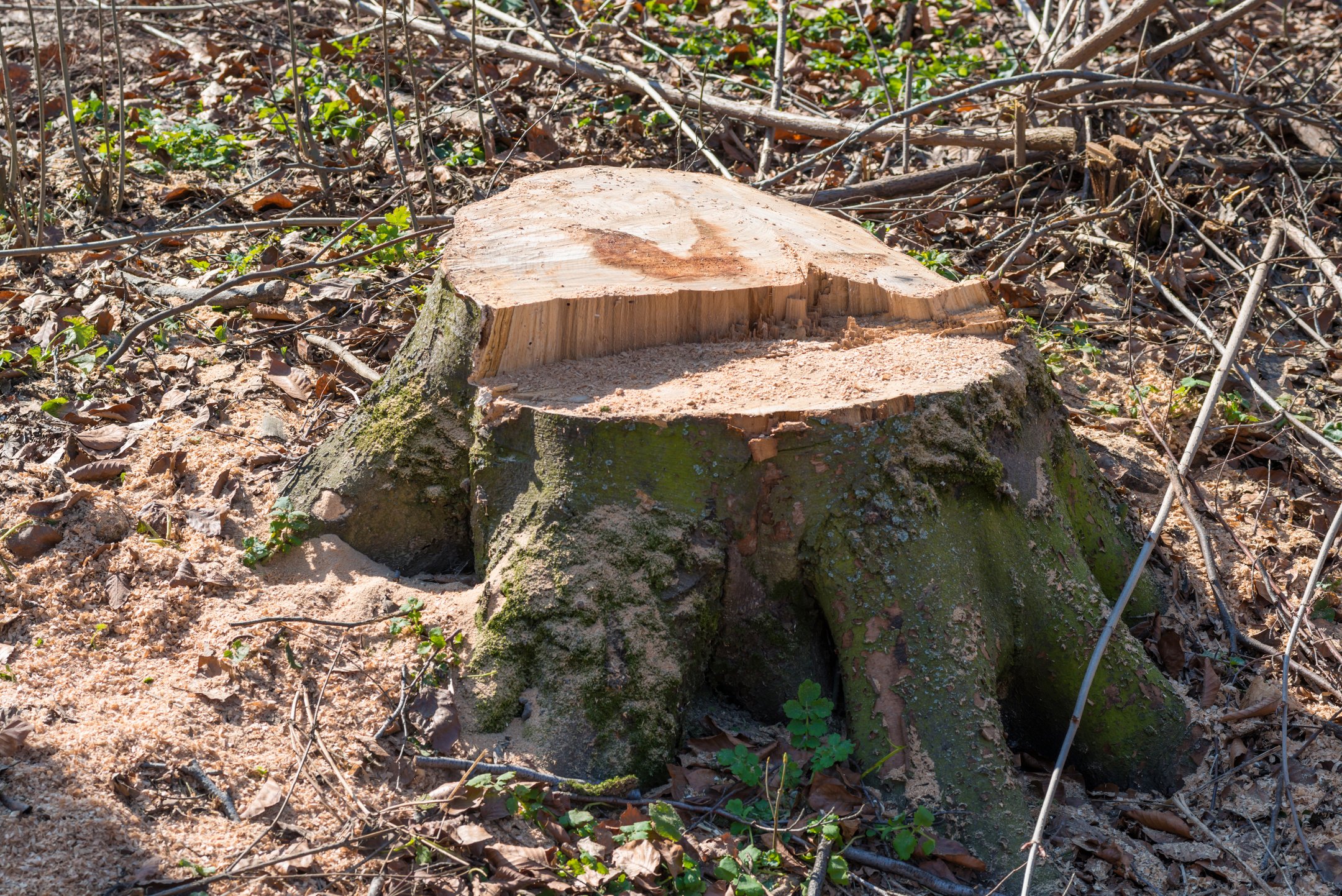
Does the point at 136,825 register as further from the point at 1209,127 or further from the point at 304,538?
the point at 1209,127

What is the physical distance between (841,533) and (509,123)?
3.98m

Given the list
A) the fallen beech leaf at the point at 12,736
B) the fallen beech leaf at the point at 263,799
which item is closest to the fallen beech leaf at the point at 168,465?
the fallen beech leaf at the point at 12,736

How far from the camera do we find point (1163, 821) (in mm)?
2490

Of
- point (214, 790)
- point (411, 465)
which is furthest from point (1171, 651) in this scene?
point (214, 790)

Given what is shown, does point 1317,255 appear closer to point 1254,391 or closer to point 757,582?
point 1254,391

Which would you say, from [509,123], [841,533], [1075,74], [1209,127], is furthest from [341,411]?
[1209,127]

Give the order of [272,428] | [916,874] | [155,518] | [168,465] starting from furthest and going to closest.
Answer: [272,428]
[168,465]
[155,518]
[916,874]

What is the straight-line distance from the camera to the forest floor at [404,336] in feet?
7.00

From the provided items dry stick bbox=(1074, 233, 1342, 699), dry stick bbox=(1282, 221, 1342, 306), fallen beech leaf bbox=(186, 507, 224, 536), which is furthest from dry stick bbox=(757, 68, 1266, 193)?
fallen beech leaf bbox=(186, 507, 224, 536)

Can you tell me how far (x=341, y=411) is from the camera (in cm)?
349

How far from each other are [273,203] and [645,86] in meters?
1.99

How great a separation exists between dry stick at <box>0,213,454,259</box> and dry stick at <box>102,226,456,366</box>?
0.09 m

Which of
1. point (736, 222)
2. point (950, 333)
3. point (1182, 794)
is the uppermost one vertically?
point (736, 222)

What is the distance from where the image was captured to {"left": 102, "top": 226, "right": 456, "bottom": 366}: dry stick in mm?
3619
